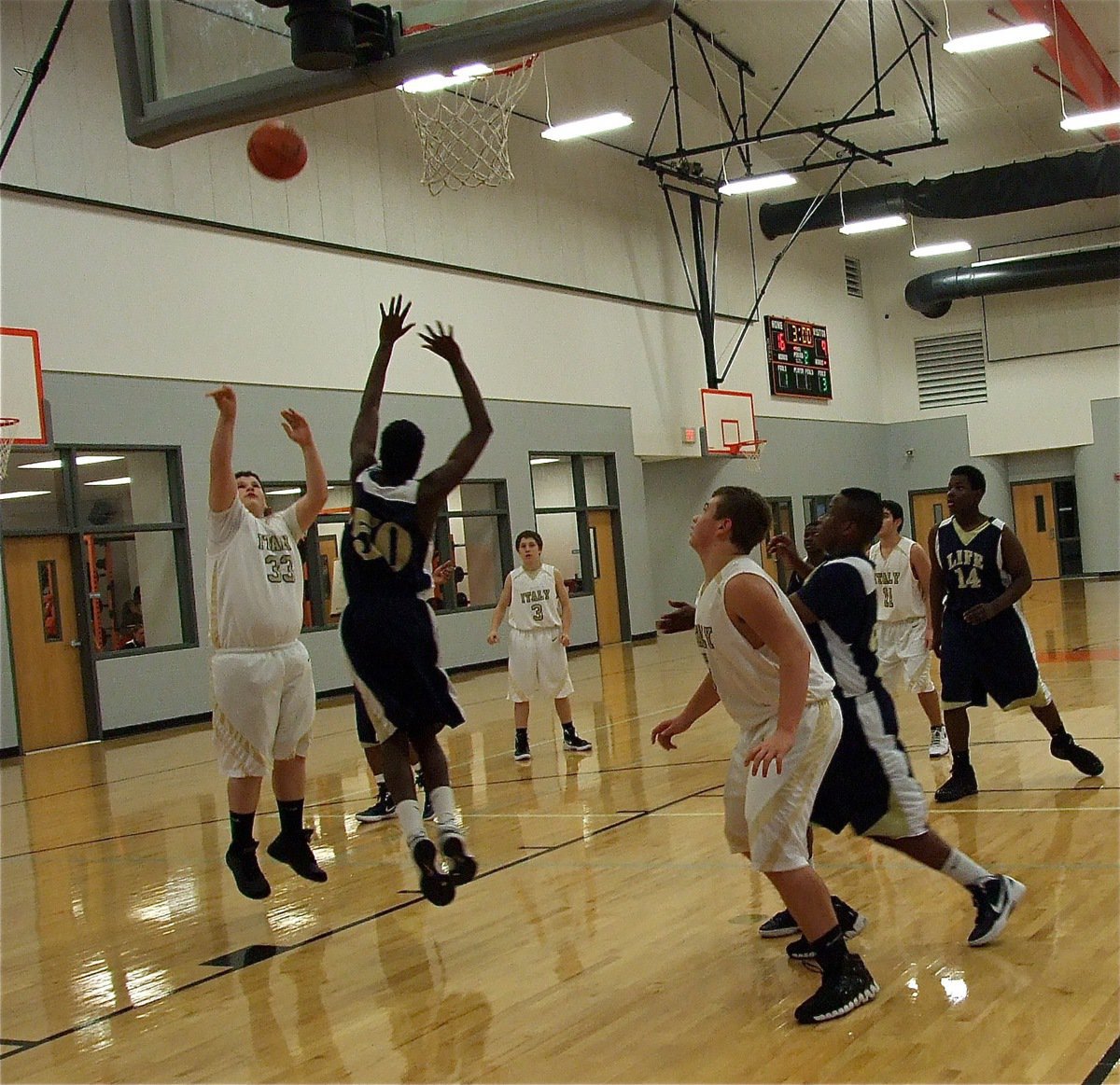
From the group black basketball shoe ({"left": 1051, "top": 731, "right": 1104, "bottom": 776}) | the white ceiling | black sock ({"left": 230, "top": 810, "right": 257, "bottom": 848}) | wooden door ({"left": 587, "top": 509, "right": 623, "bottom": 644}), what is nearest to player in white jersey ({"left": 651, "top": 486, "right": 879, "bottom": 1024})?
black sock ({"left": 230, "top": 810, "right": 257, "bottom": 848})

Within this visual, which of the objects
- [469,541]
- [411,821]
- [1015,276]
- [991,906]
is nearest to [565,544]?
[469,541]

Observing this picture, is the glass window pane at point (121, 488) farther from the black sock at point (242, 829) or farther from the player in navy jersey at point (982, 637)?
the player in navy jersey at point (982, 637)

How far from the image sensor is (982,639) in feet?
21.5

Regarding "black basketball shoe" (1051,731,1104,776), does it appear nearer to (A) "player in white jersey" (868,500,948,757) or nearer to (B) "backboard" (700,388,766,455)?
(A) "player in white jersey" (868,500,948,757)

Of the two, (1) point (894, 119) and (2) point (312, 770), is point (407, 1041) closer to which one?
(2) point (312, 770)

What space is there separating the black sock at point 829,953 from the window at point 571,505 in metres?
15.8

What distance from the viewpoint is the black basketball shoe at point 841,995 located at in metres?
3.57

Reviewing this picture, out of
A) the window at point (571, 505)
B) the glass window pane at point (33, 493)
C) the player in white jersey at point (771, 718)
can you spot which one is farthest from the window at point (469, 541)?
the player in white jersey at point (771, 718)

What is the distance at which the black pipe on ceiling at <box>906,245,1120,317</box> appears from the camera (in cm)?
2488

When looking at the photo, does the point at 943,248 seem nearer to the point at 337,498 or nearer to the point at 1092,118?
the point at 1092,118

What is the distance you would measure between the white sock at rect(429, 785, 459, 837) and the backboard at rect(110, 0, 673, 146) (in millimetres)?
2893

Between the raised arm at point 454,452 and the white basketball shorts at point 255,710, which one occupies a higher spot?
the raised arm at point 454,452

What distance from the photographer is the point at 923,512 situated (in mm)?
28625

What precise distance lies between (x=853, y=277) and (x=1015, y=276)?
367cm
